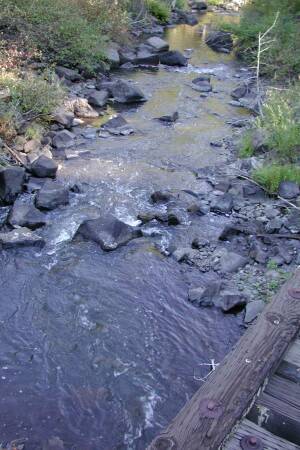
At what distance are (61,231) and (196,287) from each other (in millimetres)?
2139

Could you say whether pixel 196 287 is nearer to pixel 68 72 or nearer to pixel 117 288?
pixel 117 288

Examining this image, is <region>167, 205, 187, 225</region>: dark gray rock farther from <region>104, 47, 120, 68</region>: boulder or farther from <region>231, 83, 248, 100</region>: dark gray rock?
<region>104, 47, 120, 68</region>: boulder

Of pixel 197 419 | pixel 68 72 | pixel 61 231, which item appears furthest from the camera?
pixel 68 72

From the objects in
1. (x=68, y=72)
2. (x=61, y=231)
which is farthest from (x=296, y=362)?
(x=68, y=72)

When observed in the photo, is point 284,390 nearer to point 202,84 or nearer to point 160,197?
point 160,197

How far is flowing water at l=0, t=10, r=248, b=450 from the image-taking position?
4672mm

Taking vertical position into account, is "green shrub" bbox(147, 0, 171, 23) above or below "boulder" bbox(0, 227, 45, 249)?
below

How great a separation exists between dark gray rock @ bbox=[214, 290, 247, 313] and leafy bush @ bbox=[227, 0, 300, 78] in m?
9.84

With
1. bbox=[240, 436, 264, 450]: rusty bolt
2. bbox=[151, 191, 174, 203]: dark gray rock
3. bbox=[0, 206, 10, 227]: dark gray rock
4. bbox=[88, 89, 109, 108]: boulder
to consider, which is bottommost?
bbox=[88, 89, 109, 108]: boulder

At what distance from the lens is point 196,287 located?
252 inches

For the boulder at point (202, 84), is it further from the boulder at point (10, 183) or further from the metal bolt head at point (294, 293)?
the metal bolt head at point (294, 293)

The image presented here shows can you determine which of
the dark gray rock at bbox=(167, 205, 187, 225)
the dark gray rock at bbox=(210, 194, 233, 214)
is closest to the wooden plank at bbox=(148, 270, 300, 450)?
the dark gray rock at bbox=(167, 205, 187, 225)

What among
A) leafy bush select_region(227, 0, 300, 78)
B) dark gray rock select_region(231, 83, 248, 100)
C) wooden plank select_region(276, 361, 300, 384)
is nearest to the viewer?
wooden plank select_region(276, 361, 300, 384)

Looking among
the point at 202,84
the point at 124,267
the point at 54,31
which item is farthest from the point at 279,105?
the point at 54,31
